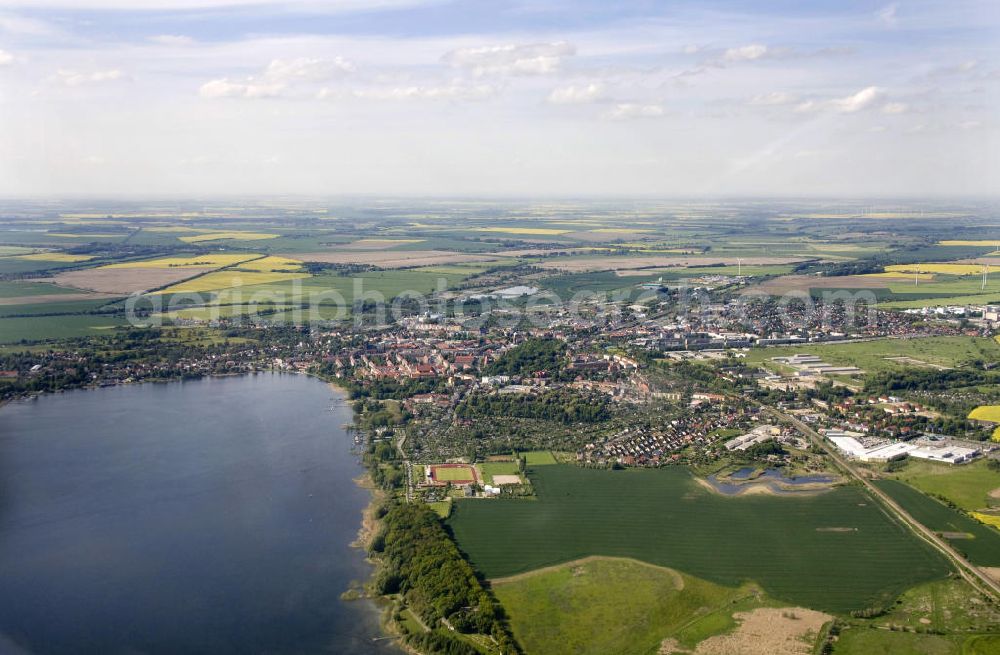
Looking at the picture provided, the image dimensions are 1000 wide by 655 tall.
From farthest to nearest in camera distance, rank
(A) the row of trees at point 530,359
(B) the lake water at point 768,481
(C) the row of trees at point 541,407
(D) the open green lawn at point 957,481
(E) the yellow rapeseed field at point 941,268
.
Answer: (E) the yellow rapeseed field at point 941,268, (A) the row of trees at point 530,359, (C) the row of trees at point 541,407, (B) the lake water at point 768,481, (D) the open green lawn at point 957,481

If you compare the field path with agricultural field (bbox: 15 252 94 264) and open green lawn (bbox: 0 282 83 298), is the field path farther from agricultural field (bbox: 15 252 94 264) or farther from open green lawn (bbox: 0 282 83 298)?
agricultural field (bbox: 15 252 94 264)

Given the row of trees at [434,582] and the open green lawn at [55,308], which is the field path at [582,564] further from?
the open green lawn at [55,308]

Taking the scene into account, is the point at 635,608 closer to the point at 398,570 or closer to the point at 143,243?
the point at 398,570

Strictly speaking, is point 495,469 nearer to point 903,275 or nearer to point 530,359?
point 530,359

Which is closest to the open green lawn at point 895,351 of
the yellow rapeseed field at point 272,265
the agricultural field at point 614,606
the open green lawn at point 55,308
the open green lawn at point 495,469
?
the open green lawn at point 495,469

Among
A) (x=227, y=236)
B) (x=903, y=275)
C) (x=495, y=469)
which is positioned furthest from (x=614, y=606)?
(x=227, y=236)
